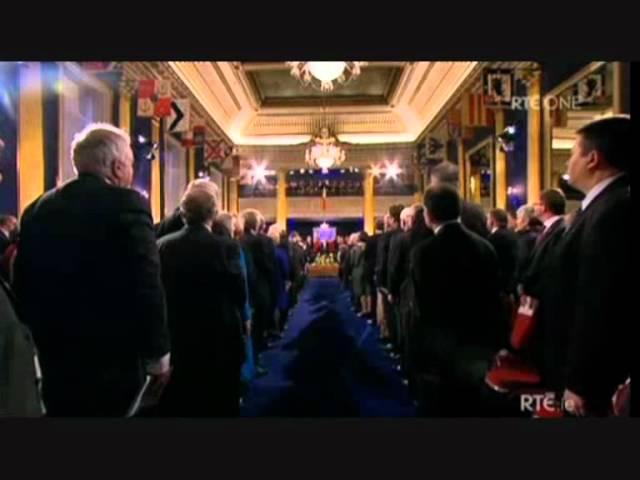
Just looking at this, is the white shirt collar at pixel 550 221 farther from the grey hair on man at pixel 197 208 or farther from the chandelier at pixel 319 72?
the grey hair on man at pixel 197 208

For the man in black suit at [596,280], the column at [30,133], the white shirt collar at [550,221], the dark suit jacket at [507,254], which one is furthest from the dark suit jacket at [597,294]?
the column at [30,133]

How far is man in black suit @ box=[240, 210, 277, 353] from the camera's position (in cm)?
396

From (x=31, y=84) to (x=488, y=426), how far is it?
2.54 meters

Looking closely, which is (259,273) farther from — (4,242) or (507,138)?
(4,242)

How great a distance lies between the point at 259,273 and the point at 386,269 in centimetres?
88

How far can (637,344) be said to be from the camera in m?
2.69

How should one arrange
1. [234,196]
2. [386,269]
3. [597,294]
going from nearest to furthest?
[597,294]
[234,196]
[386,269]

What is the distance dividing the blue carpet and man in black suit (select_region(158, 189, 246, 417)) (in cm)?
23

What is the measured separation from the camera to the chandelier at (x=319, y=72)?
132 inches

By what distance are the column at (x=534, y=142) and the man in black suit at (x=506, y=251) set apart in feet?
0.68

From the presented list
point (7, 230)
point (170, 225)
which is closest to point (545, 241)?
point (170, 225)

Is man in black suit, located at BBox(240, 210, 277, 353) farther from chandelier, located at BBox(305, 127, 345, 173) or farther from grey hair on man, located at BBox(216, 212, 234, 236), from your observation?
chandelier, located at BBox(305, 127, 345, 173)

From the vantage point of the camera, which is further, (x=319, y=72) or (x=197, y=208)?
(x=319, y=72)

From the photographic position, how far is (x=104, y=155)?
8.52 feet
